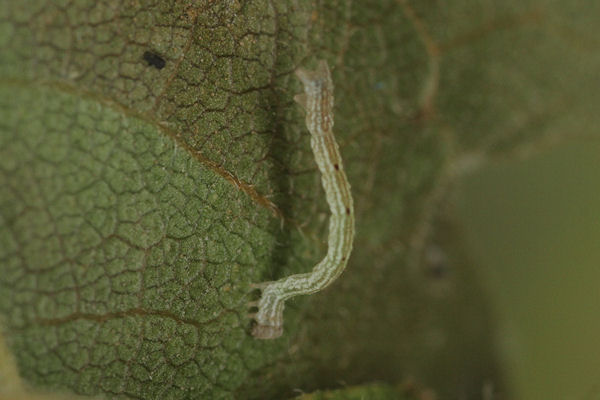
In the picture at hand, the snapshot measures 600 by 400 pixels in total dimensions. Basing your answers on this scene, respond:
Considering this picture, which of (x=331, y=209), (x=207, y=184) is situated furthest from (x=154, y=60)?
(x=331, y=209)

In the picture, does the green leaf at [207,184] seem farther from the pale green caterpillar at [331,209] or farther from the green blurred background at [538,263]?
the green blurred background at [538,263]

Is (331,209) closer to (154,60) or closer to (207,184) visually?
(207,184)

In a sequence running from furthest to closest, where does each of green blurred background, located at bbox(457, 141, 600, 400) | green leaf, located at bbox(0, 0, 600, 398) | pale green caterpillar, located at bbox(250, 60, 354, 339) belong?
1. green blurred background, located at bbox(457, 141, 600, 400)
2. pale green caterpillar, located at bbox(250, 60, 354, 339)
3. green leaf, located at bbox(0, 0, 600, 398)

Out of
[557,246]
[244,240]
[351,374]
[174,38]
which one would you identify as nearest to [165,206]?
[244,240]

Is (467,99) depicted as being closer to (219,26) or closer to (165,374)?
(219,26)

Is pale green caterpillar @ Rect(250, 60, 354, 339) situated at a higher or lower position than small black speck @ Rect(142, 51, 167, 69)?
lower

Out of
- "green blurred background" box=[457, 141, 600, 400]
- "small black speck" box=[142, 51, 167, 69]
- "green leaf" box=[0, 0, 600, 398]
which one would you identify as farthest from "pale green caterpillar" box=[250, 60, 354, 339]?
"green blurred background" box=[457, 141, 600, 400]

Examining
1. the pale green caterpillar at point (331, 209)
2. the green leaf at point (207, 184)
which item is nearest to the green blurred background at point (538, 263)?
the green leaf at point (207, 184)

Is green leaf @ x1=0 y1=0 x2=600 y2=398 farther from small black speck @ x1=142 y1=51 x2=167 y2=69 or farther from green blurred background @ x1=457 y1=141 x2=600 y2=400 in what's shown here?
green blurred background @ x1=457 y1=141 x2=600 y2=400
